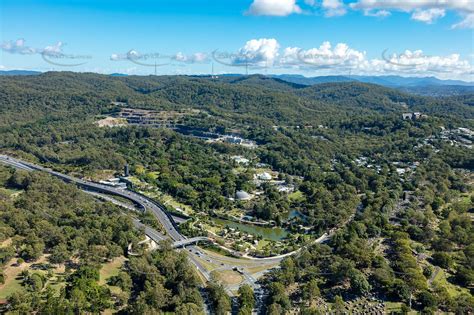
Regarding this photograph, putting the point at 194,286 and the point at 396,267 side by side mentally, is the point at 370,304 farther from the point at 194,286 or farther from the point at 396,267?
the point at 194,286

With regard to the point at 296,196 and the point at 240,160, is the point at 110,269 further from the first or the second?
the point at 240,160

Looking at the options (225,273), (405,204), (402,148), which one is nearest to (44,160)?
(225,273)

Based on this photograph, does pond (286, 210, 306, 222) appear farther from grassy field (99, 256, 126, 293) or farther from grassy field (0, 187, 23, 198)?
grassy field (0, 187, 23, 198)

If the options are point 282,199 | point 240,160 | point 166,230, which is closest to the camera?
point 166,230

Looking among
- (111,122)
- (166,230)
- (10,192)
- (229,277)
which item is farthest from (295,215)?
(111,122)

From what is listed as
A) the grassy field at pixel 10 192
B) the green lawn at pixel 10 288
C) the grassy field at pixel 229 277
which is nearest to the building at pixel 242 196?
the grassy field at pixel 229 277
